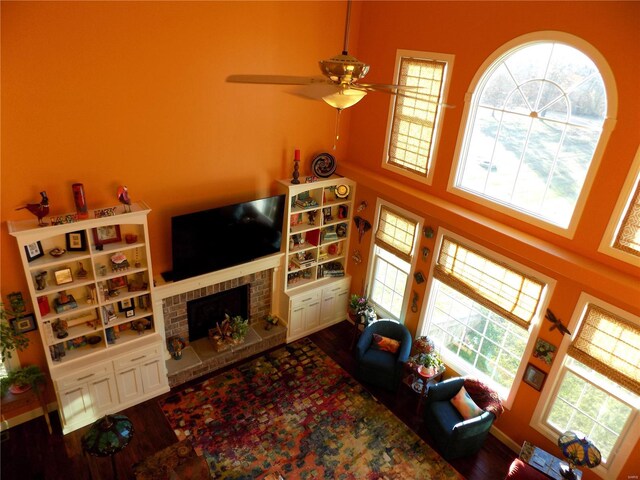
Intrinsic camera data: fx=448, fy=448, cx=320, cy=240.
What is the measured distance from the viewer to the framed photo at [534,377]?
5467 millimetres

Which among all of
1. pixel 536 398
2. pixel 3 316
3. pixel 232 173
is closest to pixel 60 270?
pixel 3 316

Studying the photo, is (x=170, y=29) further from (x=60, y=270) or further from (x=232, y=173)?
(x=60, y=270)

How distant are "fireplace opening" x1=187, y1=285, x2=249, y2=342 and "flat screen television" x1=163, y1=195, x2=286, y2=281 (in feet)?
2.22

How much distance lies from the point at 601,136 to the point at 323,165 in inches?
152

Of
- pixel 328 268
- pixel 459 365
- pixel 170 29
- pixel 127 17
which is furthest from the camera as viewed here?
pixel 328 268

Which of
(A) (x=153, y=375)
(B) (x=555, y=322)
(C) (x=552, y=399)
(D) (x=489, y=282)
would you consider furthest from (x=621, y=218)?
(A) (x=153, y=375)

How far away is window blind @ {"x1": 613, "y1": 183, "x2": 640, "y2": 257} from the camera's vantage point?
436cm

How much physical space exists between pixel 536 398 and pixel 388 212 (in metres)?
3.27

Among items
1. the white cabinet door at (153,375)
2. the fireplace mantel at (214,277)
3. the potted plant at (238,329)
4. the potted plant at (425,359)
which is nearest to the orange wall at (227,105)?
the fireplace mantel at (214,277)

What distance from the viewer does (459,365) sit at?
6.56 meters

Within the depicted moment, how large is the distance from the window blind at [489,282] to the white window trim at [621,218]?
0.89m

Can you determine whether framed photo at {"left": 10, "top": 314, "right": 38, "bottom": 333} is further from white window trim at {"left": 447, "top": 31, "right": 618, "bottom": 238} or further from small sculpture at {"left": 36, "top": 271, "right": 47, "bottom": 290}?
white window trim at {"left": 447, "top": 31, "right": 618, "bottom": 238}

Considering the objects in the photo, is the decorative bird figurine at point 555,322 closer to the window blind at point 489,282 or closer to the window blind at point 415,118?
the window blind at point 489,282

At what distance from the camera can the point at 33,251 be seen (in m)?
4.96
